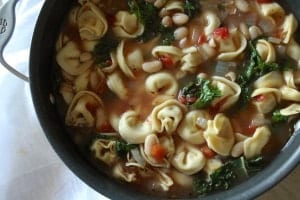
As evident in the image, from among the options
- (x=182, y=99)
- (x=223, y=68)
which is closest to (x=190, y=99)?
(x=182, y=99)

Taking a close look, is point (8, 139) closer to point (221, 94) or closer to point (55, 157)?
point (55, 157)

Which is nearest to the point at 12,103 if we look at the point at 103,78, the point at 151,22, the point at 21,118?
the point at 21,118

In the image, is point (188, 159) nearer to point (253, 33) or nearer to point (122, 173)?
point (122, 173)

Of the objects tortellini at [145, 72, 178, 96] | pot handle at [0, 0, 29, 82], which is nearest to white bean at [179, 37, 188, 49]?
tortellini at [145, 72, 178, 96]

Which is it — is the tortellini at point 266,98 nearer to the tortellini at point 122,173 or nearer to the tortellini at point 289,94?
the tortellini at point 289,94

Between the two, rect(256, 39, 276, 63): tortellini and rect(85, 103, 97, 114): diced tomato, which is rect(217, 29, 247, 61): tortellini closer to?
rect(256, 39, 276, 63): tortellini
